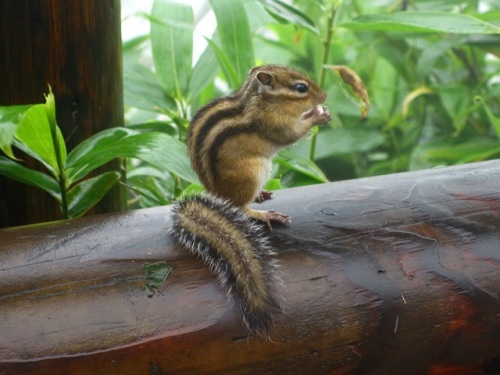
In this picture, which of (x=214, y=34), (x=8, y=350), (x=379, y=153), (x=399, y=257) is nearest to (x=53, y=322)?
(x=8, y=350)

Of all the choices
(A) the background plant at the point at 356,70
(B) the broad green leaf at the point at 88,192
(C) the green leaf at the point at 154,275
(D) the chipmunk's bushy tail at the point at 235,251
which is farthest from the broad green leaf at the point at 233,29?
(C) the green leaf at the point at 154,275

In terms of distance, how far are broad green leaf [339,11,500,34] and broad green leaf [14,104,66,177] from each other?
623mm

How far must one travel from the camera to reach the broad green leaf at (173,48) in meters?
1.59

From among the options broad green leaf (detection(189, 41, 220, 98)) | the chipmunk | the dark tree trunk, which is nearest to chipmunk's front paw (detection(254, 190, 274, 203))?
the chipmunk

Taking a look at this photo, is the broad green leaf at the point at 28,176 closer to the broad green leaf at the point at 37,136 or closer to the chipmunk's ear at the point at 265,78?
the broad green leaf at the point at 37,136

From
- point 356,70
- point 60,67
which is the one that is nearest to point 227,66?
point 60,67

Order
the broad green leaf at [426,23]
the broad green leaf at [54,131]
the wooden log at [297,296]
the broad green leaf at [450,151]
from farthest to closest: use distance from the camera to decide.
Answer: the broad green leaf at [450,151] → the broad green leaf at [426,23] → the broad green leaf at [54,131] → the wooden log at [297,296]

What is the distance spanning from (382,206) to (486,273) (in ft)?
0.52

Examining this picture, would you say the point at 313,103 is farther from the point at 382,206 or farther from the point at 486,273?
the point at 486,273

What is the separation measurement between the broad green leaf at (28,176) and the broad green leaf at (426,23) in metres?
0.62

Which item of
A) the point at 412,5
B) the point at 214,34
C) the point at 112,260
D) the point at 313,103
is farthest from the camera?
the point at 412,5

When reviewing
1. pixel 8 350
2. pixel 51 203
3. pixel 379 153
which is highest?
pixel 8 350

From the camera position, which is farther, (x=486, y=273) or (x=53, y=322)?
(x=486, y=273)

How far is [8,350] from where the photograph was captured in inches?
32.5
